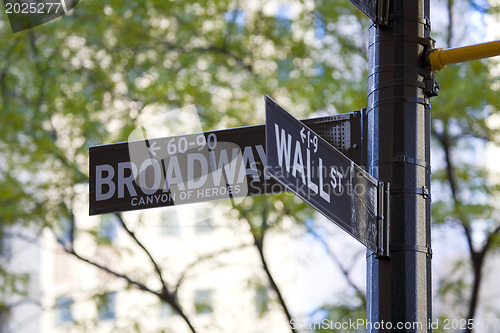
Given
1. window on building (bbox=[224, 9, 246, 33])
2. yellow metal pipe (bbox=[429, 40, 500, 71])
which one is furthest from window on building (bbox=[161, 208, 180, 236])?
yellow metal pipe (bbox=[429, 40, 500, 71])

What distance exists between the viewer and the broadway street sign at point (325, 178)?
256 cm

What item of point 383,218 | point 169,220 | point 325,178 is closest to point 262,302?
point 169,220

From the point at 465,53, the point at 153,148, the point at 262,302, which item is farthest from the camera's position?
the point at 262,302

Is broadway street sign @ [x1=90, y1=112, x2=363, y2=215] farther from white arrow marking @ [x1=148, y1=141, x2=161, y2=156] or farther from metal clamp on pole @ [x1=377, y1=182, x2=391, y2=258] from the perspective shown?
metal clamp on pole @ [x1=377, y1=182, x2=391, y2=258]

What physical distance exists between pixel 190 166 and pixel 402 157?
2.88 ft

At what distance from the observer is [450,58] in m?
3.19

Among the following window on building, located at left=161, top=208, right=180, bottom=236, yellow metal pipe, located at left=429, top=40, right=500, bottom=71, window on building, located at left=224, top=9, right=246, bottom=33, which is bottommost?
yellow metal pipe, located at left=429, top=40, right=500, bottom=71

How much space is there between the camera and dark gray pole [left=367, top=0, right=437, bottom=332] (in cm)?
301

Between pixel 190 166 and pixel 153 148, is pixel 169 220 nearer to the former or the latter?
pixel 153 148

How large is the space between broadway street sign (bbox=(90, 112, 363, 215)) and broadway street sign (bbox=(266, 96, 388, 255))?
343mm

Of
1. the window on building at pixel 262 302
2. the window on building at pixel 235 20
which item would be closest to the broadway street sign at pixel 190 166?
the window on building at pixel 235 20

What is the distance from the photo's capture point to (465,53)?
321cm

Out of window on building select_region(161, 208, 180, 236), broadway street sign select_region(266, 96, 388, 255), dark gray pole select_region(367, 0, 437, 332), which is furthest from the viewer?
window on building select_region(161, 208, 180, 236)

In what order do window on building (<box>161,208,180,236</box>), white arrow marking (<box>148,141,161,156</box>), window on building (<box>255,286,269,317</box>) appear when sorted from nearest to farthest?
1. white arrow marking (<box>148,141,161,156</box>)
2. window on building (<box>161,208,180,236</box>)
3. window on building (<box>255,286,269,317</box>)
